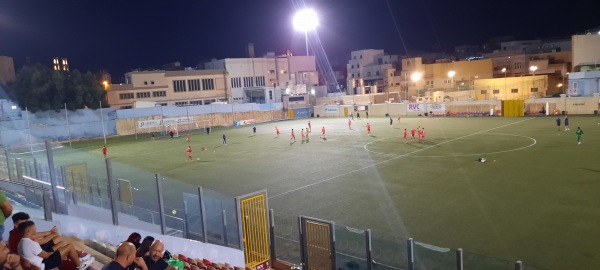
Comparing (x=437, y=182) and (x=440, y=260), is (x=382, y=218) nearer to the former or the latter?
(x=437, y=182)

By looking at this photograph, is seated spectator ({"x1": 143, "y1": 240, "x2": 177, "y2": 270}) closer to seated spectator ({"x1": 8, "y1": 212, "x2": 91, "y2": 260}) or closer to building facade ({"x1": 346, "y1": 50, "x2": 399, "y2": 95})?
seated spectator ({"x1": 8, "y1": 212, "x2": 91, "y2": 260})

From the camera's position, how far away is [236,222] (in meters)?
11.1

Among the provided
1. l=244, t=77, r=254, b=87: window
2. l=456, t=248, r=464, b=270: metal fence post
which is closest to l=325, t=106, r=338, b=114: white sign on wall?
l=244, t=77, r=254, b=87: window

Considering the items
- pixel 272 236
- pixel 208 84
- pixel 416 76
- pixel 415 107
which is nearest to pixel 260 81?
pixel 208 84

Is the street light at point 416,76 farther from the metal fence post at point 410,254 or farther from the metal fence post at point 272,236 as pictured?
the metal fence post at point 410,254

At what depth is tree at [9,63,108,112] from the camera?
57.4 meters

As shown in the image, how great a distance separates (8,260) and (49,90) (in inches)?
2362

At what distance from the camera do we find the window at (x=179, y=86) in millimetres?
75375

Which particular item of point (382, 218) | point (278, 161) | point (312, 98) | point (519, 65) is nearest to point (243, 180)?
point (278, 161)

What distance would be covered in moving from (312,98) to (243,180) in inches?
2408

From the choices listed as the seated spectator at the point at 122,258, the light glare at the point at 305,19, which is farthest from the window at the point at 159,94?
the seated spectator at the point at 122,258

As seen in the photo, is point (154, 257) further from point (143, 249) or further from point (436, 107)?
point (436, 107)

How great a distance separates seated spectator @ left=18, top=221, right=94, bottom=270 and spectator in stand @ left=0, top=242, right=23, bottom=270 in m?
0.19

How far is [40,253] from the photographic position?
7016mm
